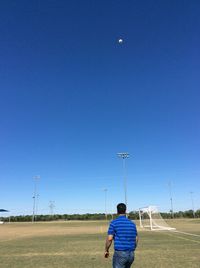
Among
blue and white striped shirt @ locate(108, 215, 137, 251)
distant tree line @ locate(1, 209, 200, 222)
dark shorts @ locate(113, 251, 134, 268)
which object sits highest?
distant tree line @ locate(1, 209, 200, 222)

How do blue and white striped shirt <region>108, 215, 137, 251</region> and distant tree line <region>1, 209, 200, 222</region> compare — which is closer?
blue and white striped shirt <region>108, 215, 137, 251</region>

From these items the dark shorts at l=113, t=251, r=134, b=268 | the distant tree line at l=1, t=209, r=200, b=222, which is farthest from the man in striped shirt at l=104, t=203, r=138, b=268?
the distant tree line at l=1, t=209, r=200, b=222

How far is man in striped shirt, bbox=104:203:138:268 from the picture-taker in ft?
23.8

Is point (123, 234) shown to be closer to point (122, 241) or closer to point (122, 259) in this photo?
point (122, 241)

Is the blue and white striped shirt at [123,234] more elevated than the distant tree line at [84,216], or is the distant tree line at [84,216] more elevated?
the distant tree line at [84,216]

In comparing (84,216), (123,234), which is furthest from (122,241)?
(84,216)

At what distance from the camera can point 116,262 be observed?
728 cm

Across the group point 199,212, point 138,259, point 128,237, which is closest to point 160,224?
point 138,259

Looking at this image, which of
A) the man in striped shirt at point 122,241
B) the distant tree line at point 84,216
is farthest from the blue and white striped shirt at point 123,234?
the distant tree line at point 84,216

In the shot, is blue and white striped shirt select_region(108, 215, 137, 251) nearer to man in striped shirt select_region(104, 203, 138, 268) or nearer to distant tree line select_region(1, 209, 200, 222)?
man in striped shirt select_region(104, 203, 138, 268)

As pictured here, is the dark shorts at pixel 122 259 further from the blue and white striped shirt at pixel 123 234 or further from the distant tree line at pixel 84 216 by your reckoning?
the distant tree line at pixel 84 216

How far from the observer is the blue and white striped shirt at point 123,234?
7.31 meters

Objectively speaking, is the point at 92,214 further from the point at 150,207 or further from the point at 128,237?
the point at 128,237

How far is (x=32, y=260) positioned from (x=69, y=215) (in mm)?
155960
